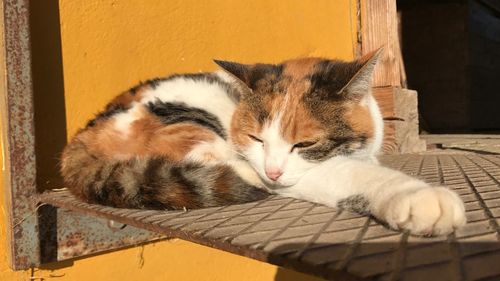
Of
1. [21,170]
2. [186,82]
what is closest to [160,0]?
[186,82]

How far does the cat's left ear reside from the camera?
131cm

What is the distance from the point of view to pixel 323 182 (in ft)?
3.86

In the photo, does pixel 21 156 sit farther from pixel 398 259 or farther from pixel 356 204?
pixel 398 259

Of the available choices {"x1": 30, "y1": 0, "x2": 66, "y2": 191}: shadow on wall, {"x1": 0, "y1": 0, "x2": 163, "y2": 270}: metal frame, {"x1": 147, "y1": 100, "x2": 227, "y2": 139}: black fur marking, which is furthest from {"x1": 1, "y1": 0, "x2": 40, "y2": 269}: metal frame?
{"x1": 147, "y1": 100, "x2": 227, "y2": 139}: black fur marking

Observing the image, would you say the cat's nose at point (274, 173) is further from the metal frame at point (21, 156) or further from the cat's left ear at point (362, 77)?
the metal frame at point (21, 156)

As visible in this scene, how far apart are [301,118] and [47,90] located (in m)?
0.97

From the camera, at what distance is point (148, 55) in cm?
191

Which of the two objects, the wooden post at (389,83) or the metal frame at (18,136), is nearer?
the metal frame at (18,136)

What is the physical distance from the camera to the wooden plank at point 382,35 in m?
2.73

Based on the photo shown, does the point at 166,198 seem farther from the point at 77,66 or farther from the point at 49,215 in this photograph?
the point at 77,66

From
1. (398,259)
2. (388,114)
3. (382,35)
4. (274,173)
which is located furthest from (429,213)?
(382,35)

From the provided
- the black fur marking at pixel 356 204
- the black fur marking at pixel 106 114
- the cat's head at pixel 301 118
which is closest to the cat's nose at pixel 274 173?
the cat's head at pixel 301 118

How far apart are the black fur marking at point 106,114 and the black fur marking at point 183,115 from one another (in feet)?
0.38

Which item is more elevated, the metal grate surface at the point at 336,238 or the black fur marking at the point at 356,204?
the black fur marking at the point at 356,204
